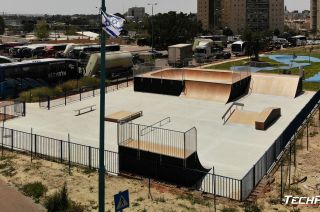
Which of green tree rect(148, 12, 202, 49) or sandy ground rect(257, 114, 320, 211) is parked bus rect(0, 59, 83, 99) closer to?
sandy ground rect(257, 114, 320, 211)

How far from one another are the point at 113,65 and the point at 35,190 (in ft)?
104

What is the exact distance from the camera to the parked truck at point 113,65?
4438 centimetres

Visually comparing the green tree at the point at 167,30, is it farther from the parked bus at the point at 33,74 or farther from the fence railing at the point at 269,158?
the fence railing at the point at 269,158

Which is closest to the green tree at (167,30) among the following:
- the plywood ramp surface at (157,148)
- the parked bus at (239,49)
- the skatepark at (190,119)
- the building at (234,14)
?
the parked bus at (239,49)

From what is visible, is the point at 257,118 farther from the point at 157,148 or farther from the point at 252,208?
the point at 252,208

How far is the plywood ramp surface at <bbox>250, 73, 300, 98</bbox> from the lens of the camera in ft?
118

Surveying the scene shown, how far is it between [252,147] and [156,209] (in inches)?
342

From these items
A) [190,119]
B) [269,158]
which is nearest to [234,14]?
[190,119]

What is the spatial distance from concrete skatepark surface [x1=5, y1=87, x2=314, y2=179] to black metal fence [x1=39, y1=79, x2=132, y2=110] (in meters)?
0.87

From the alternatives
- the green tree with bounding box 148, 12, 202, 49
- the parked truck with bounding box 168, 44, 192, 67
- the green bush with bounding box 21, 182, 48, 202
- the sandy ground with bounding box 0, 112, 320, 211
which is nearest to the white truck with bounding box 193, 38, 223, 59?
the green tree with bounding box 148, 12, 202, 49

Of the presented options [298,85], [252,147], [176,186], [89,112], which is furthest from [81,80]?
[176,186]

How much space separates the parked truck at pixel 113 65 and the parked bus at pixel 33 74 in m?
1.56

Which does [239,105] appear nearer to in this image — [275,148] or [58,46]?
[275,148]

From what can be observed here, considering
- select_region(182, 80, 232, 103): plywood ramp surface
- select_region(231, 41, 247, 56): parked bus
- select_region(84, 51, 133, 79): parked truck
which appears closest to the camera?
select_region(182, 80, 232, 103): plywood ramp surface
